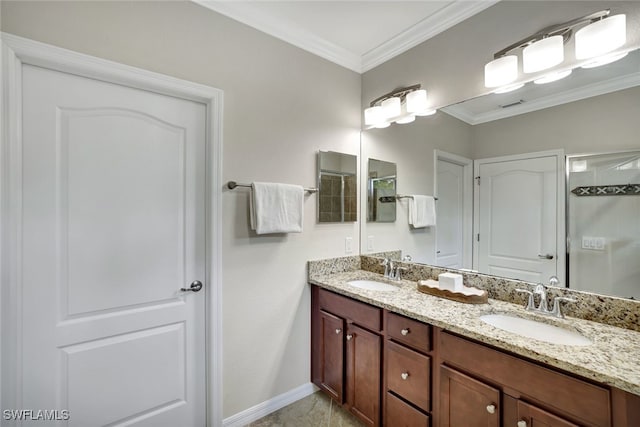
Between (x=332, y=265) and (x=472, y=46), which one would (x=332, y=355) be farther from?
(x=472, y=46)

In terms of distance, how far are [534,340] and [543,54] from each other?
4.26 ft

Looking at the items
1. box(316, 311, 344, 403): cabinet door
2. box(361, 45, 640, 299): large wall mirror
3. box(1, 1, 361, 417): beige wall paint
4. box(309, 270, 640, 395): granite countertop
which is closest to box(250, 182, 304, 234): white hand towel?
box(1, 1, 361, 417): beige wall paint

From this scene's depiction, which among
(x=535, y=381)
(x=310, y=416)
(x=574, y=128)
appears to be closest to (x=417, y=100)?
(x=574, y=128)

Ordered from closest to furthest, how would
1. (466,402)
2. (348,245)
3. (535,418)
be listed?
(535,418)
(466,402)
(348,245)

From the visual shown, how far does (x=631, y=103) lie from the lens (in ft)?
4.04

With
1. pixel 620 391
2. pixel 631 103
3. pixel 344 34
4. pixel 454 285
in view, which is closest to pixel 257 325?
pixel 454 285

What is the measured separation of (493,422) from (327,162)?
169 cm

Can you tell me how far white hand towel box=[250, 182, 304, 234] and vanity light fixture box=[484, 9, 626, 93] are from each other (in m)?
1.30

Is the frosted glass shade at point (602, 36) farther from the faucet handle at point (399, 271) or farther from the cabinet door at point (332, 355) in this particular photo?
the cabinet door at point (332, 355)

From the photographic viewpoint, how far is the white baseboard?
1730 mm

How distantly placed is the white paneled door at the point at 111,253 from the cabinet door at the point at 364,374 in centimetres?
89

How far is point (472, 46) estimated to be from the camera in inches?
66.9

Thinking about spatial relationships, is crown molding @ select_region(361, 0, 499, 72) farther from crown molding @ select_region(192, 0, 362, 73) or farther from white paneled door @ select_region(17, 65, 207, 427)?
white paneled door @ select_region(17, 65, 207, 427)

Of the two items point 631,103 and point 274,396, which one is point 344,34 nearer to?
point 631,103
